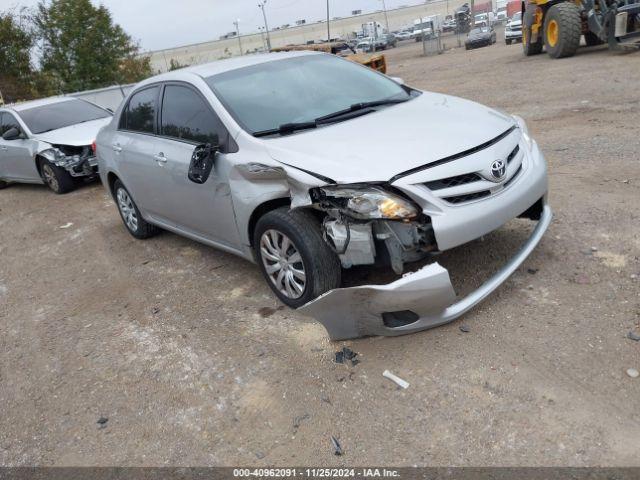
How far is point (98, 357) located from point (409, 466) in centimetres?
234

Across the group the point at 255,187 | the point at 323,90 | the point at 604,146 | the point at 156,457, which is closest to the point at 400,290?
the point at 255,187

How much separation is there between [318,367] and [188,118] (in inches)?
89.8

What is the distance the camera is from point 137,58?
78.3 feet

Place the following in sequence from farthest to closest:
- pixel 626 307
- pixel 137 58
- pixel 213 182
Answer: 1. pixel 137 58
2. pixel 213 182
3. pixel 626 307

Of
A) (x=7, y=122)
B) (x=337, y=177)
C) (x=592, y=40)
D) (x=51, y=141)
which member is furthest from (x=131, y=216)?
(x=592, y=40)

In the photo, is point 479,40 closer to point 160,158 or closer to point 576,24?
point 576,24

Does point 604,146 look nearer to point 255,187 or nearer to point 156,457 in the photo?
point 255,187

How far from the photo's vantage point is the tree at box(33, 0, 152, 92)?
19219 millimetres

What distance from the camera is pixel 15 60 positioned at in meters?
21.5

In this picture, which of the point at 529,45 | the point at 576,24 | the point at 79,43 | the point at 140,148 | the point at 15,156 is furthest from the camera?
the point at 79,43

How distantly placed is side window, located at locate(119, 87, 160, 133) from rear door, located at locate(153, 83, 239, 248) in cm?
20

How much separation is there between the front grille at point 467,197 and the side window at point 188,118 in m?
1.69

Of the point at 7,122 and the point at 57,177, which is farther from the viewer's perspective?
the point at 7,122

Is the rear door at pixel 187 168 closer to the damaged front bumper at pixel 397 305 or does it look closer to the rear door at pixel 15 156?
the damaged front bumper at pixel 397 305
